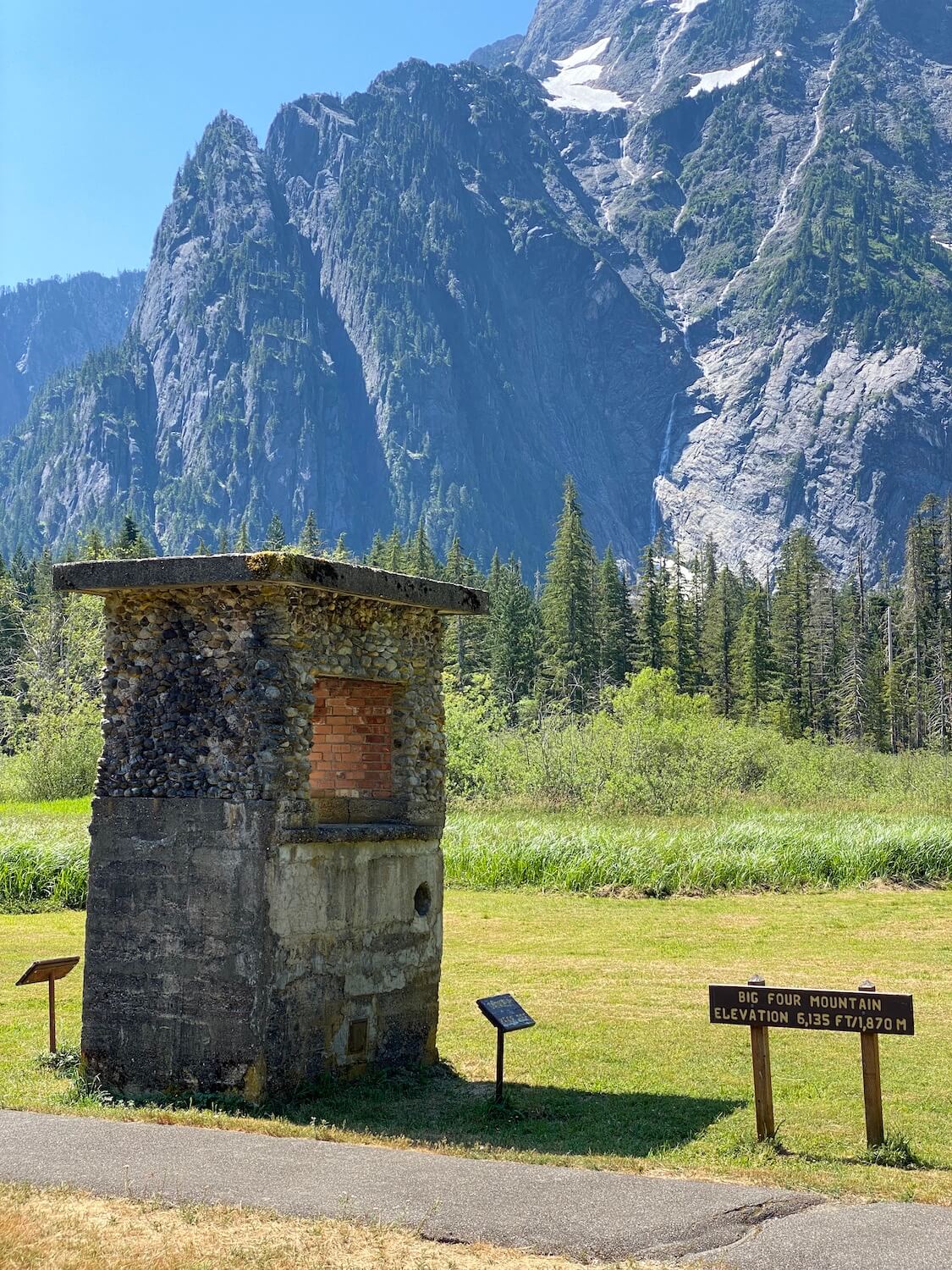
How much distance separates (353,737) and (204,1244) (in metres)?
6.07

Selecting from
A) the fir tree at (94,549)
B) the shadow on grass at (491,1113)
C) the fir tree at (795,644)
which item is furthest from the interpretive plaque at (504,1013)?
the fir tree at (795,644)

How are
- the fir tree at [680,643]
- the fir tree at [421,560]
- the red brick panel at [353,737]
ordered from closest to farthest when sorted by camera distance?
the red brick panel at [353,737] < the fir tree at [421,560] < the fir tree at [680,643]

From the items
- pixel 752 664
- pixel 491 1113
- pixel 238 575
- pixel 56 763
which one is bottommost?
pixel 491 1113

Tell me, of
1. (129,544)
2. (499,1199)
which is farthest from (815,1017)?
(129,544)

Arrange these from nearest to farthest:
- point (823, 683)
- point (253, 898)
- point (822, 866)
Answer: point (253, 898), point (822, 866), point (823, 683)

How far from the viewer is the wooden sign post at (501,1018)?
11.0m

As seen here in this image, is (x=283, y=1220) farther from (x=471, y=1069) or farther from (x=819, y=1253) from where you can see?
(x=471, y=1069)

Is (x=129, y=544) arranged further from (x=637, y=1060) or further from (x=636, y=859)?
(x=637, y=1060)

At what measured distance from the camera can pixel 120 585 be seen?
11.3 meters

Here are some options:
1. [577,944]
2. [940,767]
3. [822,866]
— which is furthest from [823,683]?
[577,944]

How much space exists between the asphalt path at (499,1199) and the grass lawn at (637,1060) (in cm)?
60

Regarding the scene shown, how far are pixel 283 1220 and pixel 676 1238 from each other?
6.88ft

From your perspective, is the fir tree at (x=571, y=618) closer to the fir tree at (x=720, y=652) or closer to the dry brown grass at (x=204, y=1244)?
the fir tree at (x=720, y=652)

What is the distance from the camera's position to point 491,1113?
10.9 m
